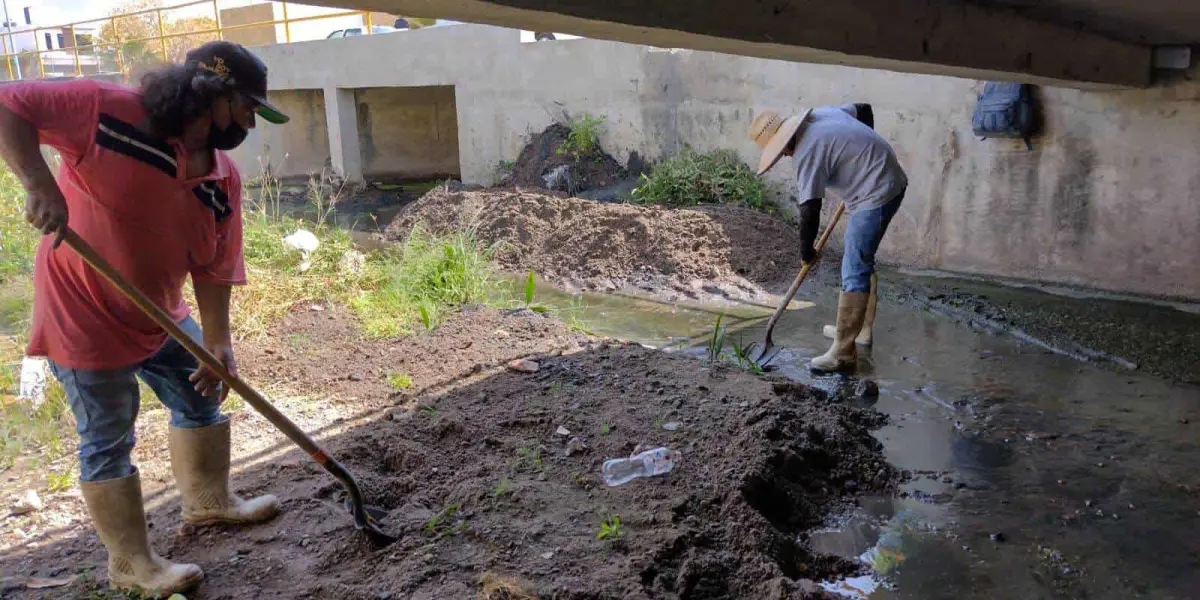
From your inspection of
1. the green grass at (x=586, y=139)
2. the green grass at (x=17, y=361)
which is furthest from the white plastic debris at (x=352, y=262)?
the green grass at (x=586, y=139)

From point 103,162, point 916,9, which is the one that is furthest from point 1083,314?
point 103,162

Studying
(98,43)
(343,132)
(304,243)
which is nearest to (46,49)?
(98,43)

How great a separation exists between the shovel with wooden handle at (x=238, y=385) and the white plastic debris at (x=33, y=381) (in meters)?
2.68

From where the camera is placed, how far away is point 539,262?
28.3 feet

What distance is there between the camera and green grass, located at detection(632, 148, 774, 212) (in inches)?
356

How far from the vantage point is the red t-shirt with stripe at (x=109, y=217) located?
8.15 ft

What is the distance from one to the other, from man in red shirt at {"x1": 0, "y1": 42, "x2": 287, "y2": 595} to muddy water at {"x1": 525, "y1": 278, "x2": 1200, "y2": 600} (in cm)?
253

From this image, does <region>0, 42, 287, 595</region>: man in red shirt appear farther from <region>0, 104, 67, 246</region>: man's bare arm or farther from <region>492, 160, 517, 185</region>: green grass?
<region>492, 160, 517, 185</region>: green grass

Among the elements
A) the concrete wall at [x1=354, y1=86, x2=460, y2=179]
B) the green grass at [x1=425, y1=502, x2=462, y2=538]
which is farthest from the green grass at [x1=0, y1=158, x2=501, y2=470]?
the concrete wall at [x1=354, y1=86, x2=460, y2=179]

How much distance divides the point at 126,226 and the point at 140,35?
23127 millimetres

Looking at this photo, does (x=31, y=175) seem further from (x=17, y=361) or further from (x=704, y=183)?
(x=704, y=183)

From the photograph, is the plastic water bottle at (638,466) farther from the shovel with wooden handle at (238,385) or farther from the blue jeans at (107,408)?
the blue jeans at (107,408)

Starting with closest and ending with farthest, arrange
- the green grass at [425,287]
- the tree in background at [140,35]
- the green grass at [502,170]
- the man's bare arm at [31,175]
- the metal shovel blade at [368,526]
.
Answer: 1. the man's bare arm at [31,175]
2. the metal shovel blade at [368,526]
3. the green grass at [425,287]
4. the green grass at [502,170]
5. the tree in background at [140,35]

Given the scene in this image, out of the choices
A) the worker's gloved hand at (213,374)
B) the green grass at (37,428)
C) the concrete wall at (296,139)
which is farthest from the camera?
the concrete wall at (296,139)
